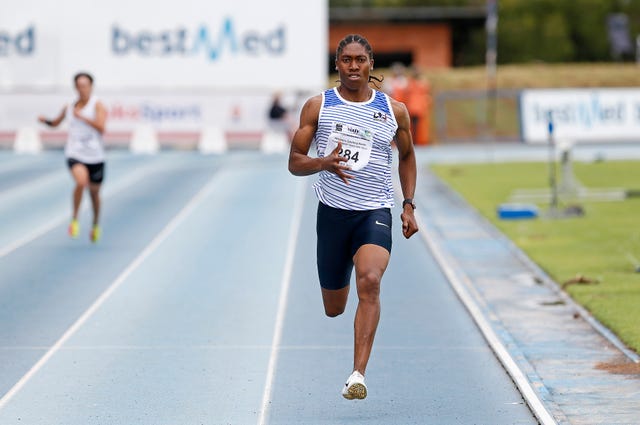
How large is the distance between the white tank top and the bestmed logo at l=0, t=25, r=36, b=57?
23081 millimetres

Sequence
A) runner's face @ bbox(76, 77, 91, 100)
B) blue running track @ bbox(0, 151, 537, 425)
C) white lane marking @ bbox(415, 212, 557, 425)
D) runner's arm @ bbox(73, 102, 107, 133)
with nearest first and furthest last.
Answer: white lane marking @ bbox(415, 212, 557, 425)
blue running track @ bbox(0, 151, 537, 425)
runner's face @ bbox(76, 77, 91, 100)
runner's arm @ bbox(73, 102, 107, 133)

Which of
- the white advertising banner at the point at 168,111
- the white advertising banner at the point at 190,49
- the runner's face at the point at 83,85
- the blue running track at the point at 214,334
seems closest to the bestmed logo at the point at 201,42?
the white advertising banner at the point at 190,49

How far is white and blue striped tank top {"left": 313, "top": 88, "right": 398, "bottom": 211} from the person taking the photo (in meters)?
7.85

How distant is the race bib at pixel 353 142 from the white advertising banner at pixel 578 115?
81.2 ft

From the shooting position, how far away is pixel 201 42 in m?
37.6

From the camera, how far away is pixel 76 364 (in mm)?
9305

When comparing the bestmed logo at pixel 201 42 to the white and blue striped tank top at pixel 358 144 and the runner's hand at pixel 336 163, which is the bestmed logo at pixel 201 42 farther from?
the runner's hand at pixel 336 163

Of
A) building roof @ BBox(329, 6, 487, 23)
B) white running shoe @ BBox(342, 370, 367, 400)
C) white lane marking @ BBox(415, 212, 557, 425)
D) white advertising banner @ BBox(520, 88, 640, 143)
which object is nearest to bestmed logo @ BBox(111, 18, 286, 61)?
white advertising banner @ BBox(520, 88, 640, 143)

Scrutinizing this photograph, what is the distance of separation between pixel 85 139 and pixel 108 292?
3.55 m

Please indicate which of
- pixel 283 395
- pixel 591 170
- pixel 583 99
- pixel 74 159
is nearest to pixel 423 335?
pixel 283 395

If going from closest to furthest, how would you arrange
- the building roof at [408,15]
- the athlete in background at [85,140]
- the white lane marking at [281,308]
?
1. the white lane marking at [281,308]
2. the athlete in background at [85,140]
3. the building roof at [408,15]

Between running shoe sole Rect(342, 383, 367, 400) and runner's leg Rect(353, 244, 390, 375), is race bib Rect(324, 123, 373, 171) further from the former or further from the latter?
running shoe sole Rect(342, 383, 367, 400)

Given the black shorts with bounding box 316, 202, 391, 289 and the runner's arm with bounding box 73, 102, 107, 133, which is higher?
the black shorts with bounding box 316, 202, 391, 289

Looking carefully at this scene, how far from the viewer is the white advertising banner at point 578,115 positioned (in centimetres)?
3262
